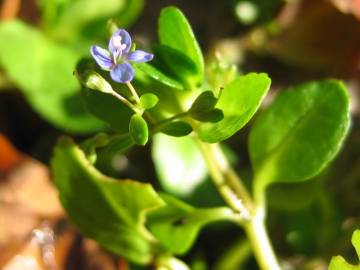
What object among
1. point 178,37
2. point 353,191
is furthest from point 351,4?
point 178,37

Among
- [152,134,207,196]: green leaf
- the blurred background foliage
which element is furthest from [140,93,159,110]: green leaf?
[152,134,207,196]: green leaf

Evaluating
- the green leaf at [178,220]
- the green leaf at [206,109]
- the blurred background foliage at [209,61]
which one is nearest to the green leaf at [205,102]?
the green leaf at [206,109]

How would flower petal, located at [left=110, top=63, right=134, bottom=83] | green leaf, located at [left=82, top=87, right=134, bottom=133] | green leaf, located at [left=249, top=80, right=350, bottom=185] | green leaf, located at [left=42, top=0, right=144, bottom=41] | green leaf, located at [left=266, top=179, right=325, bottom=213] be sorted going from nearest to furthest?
1. flower petal, located at [left=110, top=63, right=134, bottom=83]
2. green leaf, located at [left=82, top=87, right=134, bottom=133]
3. green leaf, located at [left=249, top=80, right=350, bottom=185]
4. green leaf, located at [left=266, top=179, right=325, bottom=213]
5. green leaf, located at [left=42, top=0, right=144, bottom=41]

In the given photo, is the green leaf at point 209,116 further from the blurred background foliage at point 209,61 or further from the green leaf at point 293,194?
the green leaf at point 293,194

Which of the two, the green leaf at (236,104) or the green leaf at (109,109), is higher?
the green leaf at (109,109)

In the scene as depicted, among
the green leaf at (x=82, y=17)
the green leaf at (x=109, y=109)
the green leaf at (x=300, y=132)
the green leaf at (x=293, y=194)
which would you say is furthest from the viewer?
the green leaf at (x=82, y=17)

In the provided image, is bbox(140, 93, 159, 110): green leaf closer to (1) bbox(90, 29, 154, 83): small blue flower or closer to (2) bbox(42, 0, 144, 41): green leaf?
(1) bbox(90, 29, 154, 83): small blue flower
